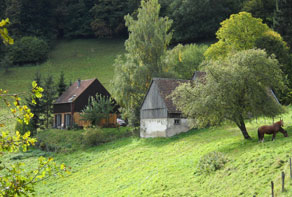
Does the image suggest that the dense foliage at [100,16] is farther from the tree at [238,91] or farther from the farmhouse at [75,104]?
the tree at [238,91]

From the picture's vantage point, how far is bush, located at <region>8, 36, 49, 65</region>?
317 ft

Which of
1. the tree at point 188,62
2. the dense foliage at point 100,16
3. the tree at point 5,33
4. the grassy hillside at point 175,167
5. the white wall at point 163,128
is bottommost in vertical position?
the grassy hillside at point 175,167

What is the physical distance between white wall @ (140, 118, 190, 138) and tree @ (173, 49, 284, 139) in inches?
493

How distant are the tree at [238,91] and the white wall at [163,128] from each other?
12.5 meters

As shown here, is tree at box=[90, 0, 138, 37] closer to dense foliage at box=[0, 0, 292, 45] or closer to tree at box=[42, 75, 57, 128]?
dense foliage at box=[0, 0, 292, 45]

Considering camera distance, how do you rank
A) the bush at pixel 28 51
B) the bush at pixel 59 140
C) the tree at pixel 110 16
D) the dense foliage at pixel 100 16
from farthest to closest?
the tree at pixel 110 16 < the bush at pixel 28 51 < the dense foliage at pixel 100 16 < the bush at pixel 59 140

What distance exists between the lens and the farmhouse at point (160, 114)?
1779 inches

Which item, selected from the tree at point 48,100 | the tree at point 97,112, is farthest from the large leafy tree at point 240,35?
the tree at point 48,100

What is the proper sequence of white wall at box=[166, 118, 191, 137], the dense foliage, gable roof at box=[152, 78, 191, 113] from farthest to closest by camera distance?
the dense foliage, gable roof at box=[152, 78, 191, 113], white wall at box=[166, 118, 191, 137]

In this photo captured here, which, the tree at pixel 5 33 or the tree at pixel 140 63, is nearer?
the tree at pixel 5 33

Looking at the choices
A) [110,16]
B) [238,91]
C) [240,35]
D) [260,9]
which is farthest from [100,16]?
[238,91]

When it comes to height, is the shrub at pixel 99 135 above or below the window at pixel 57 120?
below

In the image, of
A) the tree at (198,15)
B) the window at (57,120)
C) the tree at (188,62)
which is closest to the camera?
the window at (57,120)

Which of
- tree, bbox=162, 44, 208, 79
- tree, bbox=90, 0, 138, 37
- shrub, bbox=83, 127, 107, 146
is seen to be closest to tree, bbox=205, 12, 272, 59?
tree, bbox=162, 44, 208, 79
